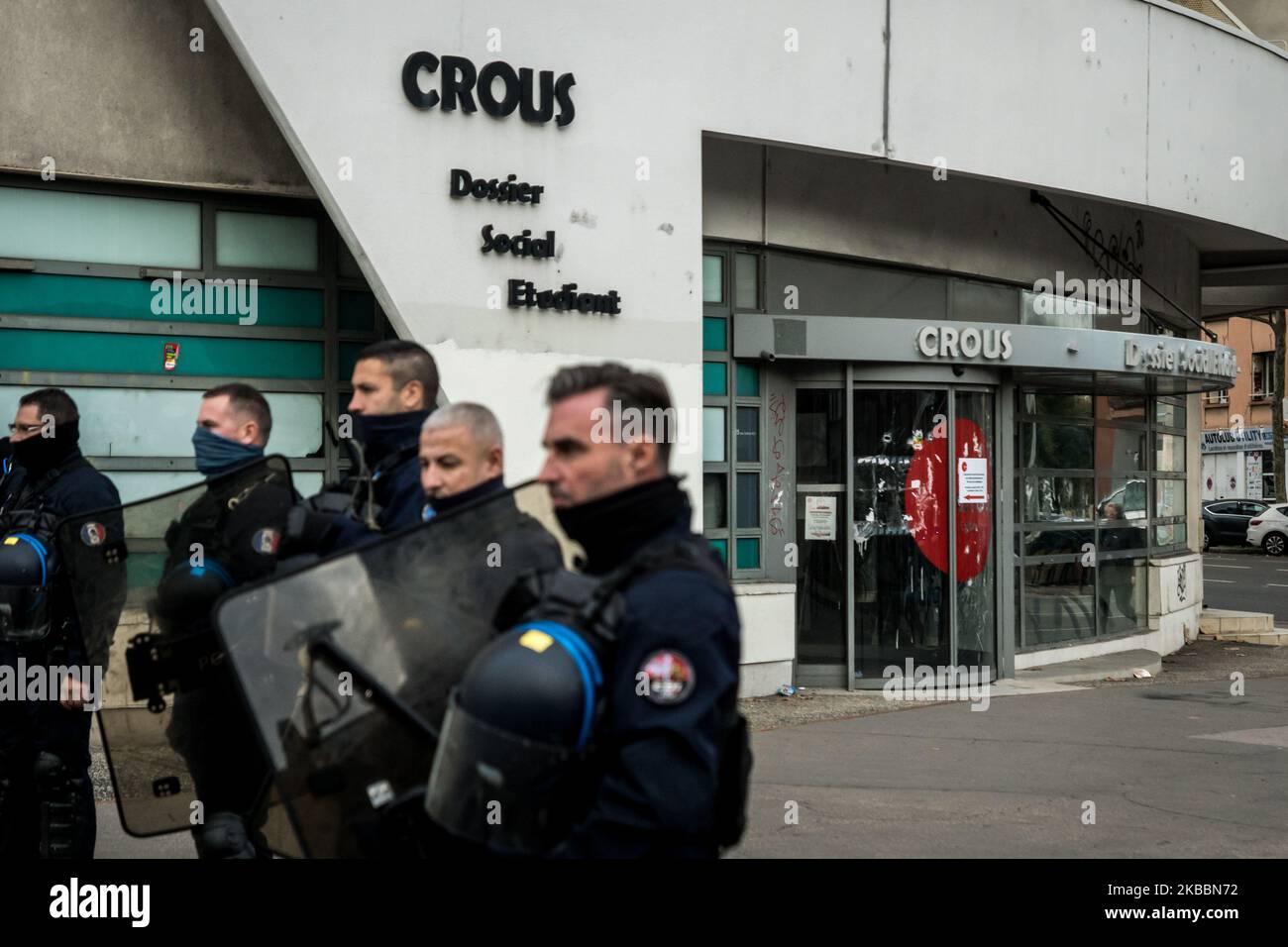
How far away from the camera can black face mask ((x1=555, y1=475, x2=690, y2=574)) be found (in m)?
2.67

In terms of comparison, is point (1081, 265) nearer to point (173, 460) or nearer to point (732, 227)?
point (732, 227)

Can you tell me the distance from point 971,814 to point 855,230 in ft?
20.4

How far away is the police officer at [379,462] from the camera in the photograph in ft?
13.0

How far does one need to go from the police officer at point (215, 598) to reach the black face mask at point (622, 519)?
5.98 ft

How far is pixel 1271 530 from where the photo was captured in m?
38.9

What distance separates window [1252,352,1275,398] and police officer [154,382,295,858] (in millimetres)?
55237

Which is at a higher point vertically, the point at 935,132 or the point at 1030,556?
the point at 935,132

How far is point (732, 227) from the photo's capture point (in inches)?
471

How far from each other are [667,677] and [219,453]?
2760 millimetres

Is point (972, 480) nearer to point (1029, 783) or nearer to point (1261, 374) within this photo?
point (1029, 783)

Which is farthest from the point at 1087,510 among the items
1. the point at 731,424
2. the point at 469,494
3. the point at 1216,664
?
the point at 469,494

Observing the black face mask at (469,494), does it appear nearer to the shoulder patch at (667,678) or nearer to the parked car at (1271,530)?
the shoulder patch at (667,678)

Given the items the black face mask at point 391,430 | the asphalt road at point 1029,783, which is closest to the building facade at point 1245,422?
the asphalt road at point 1029,783
